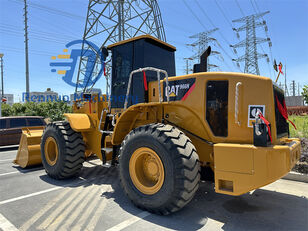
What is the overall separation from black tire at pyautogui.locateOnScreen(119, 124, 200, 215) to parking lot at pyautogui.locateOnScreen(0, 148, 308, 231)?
226 millimetres

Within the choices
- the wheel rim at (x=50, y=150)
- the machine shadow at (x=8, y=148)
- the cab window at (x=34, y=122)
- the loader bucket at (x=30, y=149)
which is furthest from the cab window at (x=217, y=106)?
the machine shadow at (x=8, y=148)

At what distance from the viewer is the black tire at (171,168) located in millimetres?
2994

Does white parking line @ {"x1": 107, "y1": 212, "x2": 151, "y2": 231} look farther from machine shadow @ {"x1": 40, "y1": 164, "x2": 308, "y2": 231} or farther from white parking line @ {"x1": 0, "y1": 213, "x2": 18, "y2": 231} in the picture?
white parking line @ {"x1": 0, "y1": 213, "x2": 18, "y2": 231}

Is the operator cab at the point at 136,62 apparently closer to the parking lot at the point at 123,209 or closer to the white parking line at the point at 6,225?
the parking lot at the point at 123,209

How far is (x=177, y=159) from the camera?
303 centimetres

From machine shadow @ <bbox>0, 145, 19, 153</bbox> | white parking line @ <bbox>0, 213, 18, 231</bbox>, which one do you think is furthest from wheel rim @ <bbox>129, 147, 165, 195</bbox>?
machine shadow @ <bbox>0, 145, 19, 153</bbox>

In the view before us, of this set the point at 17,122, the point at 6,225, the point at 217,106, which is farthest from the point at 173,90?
the point at 17,122

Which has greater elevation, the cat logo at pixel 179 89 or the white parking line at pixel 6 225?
the cat logo at pixel 179 89

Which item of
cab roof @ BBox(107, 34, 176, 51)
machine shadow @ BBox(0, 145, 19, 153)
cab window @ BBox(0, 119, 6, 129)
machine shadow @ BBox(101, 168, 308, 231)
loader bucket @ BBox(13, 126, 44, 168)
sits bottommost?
machine shadow @ BBox(0, 145, 19, 153)

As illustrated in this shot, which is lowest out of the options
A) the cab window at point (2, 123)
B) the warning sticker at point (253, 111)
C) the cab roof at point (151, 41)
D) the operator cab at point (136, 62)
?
the cab window at point (2, 123)

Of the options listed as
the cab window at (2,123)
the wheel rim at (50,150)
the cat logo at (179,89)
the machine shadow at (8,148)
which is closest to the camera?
the cat logo at (179,89)

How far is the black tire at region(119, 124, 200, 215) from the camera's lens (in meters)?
2.99

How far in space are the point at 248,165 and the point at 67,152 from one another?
11.7 feet

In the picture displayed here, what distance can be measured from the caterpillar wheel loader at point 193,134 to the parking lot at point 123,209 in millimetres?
346
